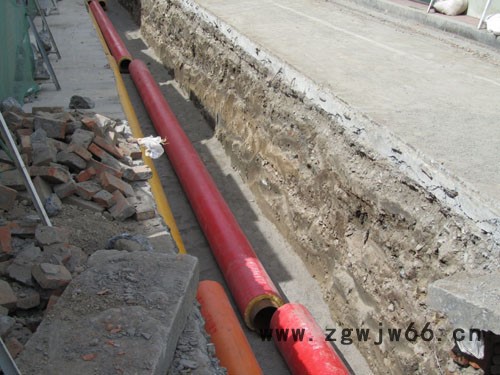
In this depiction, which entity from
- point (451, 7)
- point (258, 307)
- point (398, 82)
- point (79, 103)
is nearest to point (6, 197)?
point (258, 307)

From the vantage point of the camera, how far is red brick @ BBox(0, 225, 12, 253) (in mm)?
3045

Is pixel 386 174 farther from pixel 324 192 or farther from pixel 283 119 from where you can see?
pixel 283 119

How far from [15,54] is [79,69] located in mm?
1625

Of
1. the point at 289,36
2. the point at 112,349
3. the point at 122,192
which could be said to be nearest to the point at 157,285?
the point at 112,349

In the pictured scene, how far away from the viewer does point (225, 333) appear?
3668 millimetres

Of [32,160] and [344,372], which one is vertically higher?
[32,160]

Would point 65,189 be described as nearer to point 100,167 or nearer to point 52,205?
point 52,205

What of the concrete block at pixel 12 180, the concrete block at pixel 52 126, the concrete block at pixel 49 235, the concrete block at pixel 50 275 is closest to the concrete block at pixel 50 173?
the concrete block at pixel 12 180

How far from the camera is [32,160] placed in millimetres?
3902

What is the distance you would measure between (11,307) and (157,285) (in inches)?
33.1

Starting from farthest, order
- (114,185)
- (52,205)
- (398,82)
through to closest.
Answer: (398,82), (114,185), (52,205)

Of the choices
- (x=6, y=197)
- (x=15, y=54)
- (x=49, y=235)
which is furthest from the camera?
(x=15, y=54)

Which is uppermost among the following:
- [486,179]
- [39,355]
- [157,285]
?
[486,179]

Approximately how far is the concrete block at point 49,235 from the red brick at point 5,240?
6.5 inches
